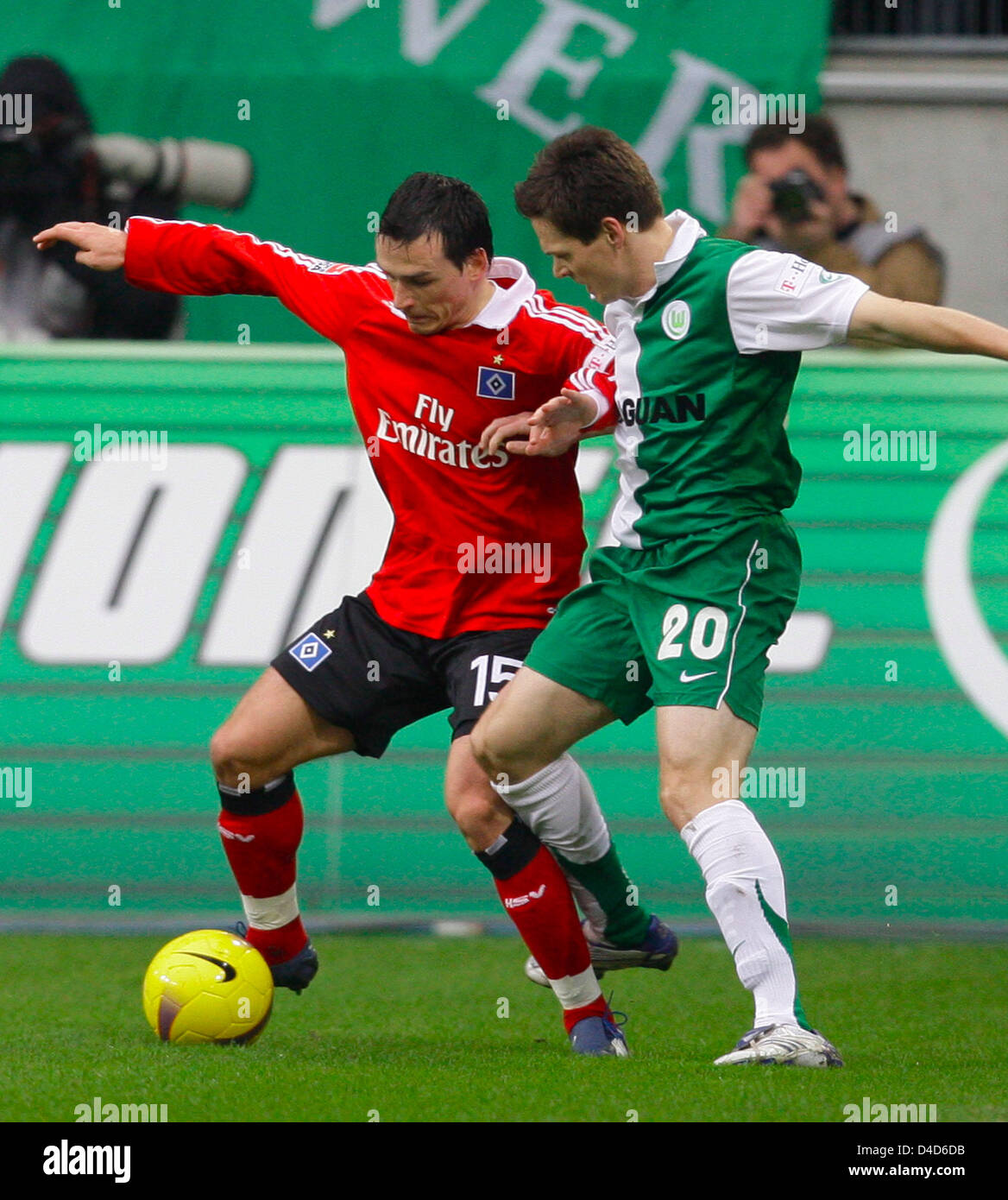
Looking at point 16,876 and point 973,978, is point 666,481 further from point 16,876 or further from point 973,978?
point 16,876

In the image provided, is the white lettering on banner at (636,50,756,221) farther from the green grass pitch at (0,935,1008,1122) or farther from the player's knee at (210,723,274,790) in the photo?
the player's knee at (210,723,274,790)

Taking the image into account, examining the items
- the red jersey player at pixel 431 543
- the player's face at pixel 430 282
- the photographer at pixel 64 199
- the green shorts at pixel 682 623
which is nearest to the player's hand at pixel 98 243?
the red jersey player at pixel 431 543

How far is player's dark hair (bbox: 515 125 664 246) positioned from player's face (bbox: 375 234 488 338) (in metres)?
0.36

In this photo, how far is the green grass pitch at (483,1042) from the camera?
3.68 meters

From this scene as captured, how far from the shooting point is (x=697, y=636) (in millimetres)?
4180

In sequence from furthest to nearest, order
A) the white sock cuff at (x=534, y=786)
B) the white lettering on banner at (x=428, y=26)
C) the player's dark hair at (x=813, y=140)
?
the white lettering on banner at (x=428, y=26) → the player's dark hair at (x=813, y=140) → the white sock cuff at (x=534, y=786)

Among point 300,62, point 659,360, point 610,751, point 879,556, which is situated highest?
point 300,62

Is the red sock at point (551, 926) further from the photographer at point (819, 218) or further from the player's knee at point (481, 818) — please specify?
the photographer at point (819, 218)

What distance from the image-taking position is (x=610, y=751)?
7086 millimetres

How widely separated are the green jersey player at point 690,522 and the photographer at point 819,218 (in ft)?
11.1

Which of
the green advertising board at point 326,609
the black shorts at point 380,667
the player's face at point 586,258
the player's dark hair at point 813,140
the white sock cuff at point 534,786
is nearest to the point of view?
the player's face at point 586,258

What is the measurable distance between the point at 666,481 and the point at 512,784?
2.69ft

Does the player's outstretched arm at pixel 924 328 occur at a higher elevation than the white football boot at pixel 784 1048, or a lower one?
higher
